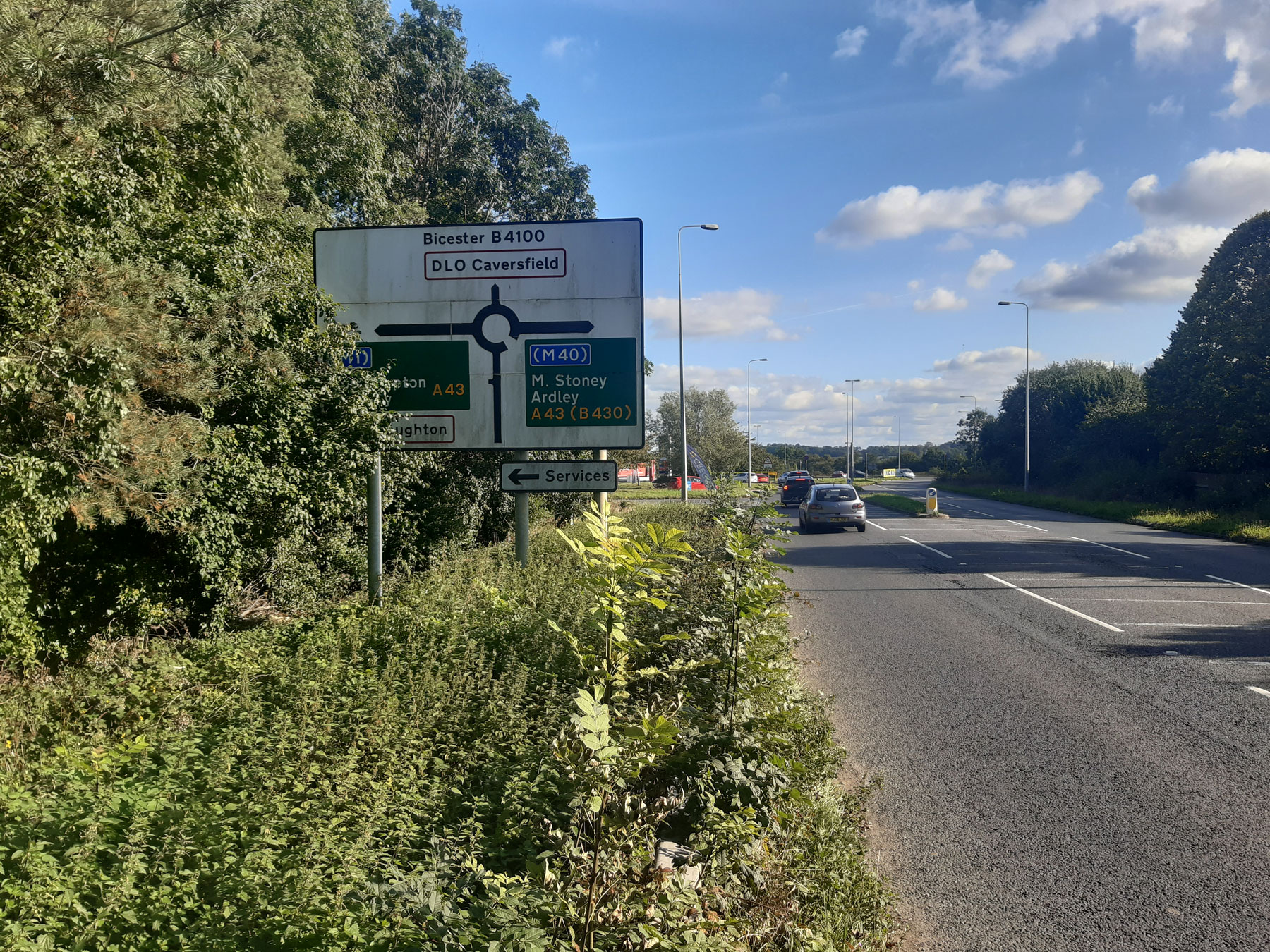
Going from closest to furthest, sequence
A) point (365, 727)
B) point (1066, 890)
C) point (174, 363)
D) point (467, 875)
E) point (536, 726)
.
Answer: point (467, 875) < point (1066, 890) < point (365, 727) < point (536, 726) < point (174, 363)

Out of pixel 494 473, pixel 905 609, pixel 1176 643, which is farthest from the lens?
pixel 494 473

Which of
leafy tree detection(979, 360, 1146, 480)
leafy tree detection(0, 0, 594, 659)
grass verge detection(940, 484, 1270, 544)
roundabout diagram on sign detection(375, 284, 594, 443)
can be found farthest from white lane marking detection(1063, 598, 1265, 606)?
leafy tree detection(979, 360, 1146, 480)

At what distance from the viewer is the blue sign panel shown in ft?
32.0

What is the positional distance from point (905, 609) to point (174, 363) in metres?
9.95

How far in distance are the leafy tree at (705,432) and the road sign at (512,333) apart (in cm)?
3024

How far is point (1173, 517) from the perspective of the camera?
87.9 ft

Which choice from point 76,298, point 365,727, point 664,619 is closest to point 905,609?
point 664,619

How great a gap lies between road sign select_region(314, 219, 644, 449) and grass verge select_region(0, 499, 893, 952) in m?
3.50

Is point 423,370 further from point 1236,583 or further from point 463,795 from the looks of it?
point 1236,583

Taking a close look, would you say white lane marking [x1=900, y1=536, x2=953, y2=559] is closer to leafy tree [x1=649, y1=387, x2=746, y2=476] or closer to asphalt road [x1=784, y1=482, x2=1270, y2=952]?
asphalt road [x1=784, y1=482, x2=1270, y2=952]

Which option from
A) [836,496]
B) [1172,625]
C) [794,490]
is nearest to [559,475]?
[1172,625]

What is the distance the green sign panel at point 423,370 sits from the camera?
9.88m

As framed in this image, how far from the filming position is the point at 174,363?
731 centimetres

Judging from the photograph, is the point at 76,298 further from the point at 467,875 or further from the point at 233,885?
the point at 467,875
